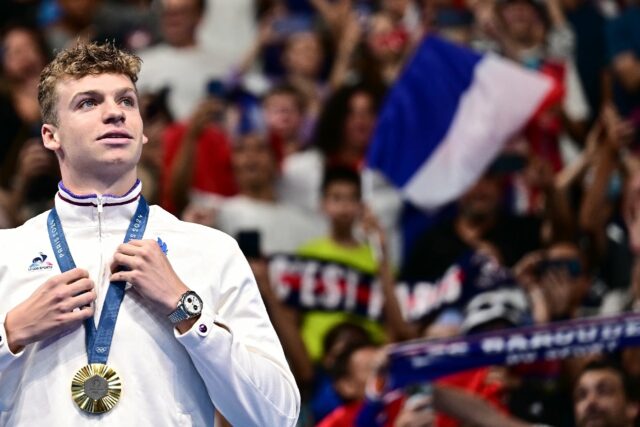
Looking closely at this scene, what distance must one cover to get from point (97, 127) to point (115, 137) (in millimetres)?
57

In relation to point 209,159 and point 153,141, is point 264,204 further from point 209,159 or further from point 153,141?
point 153,141

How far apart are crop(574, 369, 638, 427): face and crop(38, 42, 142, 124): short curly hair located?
13.3 ft

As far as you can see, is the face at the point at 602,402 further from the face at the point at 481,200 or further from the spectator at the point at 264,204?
the spectator at the point at 264,204

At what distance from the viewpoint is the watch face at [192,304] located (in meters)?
4.00

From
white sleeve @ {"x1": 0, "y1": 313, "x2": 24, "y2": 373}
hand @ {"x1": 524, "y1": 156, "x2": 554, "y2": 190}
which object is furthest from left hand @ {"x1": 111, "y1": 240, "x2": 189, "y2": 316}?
hand @ {"x1": 524, "y1": 156, "x2": 554, "y2": 190}

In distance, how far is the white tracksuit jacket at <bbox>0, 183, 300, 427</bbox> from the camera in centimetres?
404

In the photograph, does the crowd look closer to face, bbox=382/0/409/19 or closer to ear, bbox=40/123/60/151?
face, bbox=382/0/409/19

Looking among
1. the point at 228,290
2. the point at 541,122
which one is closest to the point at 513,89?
the point at 541,122

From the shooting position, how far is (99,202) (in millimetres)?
4203

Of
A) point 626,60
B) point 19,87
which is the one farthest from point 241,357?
point 626,60

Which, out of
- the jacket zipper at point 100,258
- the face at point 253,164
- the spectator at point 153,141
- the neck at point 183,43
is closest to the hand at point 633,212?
the face at point 253,164

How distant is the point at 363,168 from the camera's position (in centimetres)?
1026

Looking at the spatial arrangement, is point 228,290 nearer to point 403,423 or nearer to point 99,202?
point 99,202

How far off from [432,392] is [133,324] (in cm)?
380
